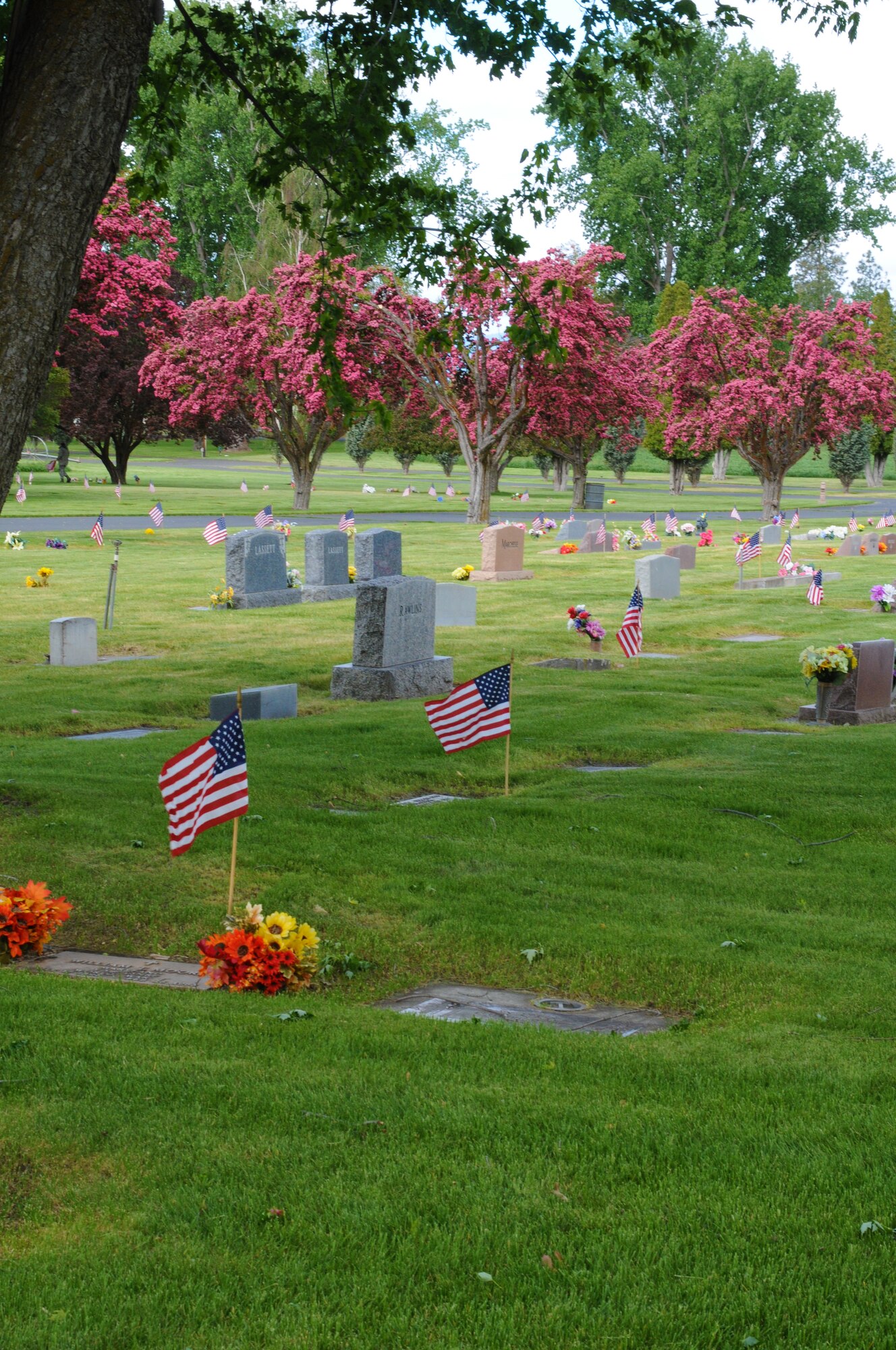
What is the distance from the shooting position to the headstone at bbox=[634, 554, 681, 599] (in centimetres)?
2728

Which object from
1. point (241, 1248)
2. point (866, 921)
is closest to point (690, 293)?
point (866, 921)

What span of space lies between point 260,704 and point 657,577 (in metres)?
14.0

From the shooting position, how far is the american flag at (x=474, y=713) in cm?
1104

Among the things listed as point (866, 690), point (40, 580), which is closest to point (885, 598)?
point (866, 690)

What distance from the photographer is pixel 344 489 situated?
78.2m

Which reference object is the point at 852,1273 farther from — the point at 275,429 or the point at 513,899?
the point at 275,429

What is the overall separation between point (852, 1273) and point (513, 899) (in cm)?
467

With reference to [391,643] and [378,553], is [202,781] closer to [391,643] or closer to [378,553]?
[391,643]

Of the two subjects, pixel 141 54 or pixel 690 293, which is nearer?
pixel 141 54

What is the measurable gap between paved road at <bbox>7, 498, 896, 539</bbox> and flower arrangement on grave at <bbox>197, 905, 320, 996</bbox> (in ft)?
117

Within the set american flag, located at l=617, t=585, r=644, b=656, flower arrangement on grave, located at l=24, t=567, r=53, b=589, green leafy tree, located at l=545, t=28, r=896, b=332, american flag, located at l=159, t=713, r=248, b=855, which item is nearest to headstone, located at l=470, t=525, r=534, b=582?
flower arrangement on grave, located at l=24, t=567, r=53, b=589

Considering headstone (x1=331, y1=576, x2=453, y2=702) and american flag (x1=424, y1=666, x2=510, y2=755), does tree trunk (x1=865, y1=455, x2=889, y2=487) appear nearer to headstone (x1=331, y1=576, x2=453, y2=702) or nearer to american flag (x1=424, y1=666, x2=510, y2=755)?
headstone (x1=331, y1=576, x2=453, y2=702)

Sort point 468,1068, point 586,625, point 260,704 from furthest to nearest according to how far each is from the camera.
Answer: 1. point 586,625
2. point 260,704
3. point 468,1068

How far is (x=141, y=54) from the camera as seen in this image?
7.22 meters
